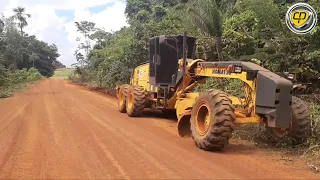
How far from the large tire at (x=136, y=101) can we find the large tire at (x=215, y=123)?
4512 mm

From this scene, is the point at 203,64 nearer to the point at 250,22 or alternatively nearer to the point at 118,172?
the point at 118,172

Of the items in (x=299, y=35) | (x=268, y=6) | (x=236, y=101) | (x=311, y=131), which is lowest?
(x=311, y=131)

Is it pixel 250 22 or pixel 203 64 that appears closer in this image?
pixel 203 64

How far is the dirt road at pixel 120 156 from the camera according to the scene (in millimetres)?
5246

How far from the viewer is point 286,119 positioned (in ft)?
20.1

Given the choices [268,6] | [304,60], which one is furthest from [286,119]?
[268,6]

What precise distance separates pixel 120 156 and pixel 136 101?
5238 millimetres

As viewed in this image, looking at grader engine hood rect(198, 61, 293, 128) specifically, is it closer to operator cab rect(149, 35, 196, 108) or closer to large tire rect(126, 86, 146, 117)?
operator cab rect(149, 35, 196, 108)

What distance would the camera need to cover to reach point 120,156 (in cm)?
623

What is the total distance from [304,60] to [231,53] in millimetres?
4016

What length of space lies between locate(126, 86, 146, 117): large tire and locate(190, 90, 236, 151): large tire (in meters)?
4.51

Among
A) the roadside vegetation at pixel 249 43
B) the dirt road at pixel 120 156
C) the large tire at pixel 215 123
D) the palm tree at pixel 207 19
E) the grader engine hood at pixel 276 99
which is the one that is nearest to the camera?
the dirt road at pixel 120 156
